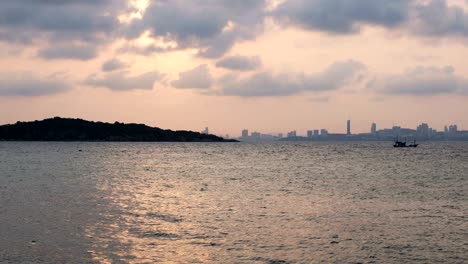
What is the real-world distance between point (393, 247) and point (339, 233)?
17.4ft

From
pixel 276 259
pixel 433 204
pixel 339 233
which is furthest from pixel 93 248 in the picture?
pixel 433 204

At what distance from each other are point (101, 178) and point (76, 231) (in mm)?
51203

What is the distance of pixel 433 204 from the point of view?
56125 mm

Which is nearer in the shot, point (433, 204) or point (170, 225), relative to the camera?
point (170, 225)

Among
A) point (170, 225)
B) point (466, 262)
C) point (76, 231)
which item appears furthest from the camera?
point (170, 225)

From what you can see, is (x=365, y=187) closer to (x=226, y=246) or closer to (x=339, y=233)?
(x=339, y=233)

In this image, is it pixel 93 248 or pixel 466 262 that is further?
pixel 93 248

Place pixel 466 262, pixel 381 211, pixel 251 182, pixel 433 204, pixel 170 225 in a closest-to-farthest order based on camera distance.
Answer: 1. pixel 466 262
2. pixel 170 225
3. pixel 381 211
4. pixel 433 204
5. pixel 251 182

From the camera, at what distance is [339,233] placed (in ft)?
127

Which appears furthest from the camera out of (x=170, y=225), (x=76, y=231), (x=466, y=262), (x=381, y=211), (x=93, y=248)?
(x=381, y=211)

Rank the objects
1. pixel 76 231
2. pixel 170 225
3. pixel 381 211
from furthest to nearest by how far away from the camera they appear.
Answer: pixel 381 211 < pixel 170 225 < pixel 76 231

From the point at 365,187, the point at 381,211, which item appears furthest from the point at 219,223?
the point at 365,187

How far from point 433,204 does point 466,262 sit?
27.2 m

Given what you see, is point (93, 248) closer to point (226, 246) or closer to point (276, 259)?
point (226, 246)
